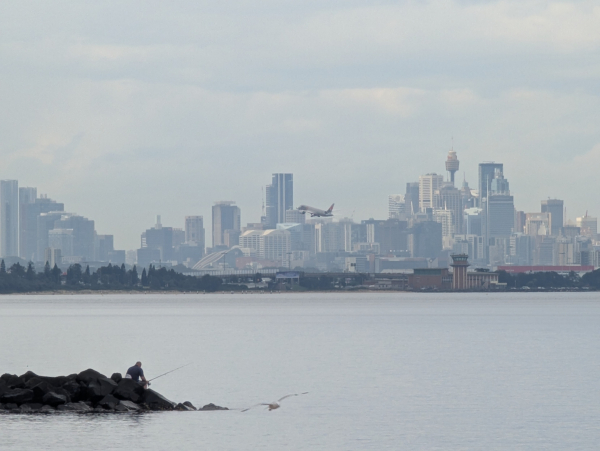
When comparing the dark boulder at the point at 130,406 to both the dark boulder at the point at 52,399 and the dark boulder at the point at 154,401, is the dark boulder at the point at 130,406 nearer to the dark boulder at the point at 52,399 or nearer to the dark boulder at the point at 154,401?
the dark boulder at the point at 154,401

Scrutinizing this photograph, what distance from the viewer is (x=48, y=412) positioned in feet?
162

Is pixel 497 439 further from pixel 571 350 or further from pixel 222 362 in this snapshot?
pixel 571 350

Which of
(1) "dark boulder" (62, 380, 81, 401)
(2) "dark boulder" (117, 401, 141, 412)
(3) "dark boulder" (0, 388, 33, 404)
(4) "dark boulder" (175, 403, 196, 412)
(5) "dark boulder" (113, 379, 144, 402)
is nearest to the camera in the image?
(2) "dark boulder" (117, 401, 141, 412)

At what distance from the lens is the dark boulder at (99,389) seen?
5044 cm

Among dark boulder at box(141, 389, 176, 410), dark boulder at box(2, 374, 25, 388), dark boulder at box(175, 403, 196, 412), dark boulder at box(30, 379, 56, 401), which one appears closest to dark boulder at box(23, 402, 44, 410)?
dark boulder at box(30, 379, 56, 401)

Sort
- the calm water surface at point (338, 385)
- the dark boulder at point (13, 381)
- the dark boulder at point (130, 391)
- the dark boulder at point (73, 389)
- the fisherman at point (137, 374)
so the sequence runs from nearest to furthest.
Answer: the calm water surface at point (338, 385)
the fisherman at point (137, 374)
the dark boulder at point (130, 391)
the dark boulder at point (73, 389)
the dark boulder at point (13, 381)

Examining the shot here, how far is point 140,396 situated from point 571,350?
152 ft

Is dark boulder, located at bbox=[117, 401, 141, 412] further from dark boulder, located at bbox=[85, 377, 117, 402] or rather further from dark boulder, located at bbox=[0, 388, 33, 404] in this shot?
dark boulder, located at bbox=[0, 388, 33, 404]

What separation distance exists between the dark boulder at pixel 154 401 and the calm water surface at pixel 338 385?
3.95ft

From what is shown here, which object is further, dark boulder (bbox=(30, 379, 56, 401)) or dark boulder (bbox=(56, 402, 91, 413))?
dark boulder (bbox=(30, 379, 56, 401))

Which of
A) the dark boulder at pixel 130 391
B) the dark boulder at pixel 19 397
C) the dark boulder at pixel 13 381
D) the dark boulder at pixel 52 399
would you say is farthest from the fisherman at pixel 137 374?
the dark boulder at pixel 13 381

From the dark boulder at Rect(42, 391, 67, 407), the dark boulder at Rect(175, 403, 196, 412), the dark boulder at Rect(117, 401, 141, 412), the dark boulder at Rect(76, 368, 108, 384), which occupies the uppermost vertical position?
the dark boulder at Rect(76, 368, 108, 384)

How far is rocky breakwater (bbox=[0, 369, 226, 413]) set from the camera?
4997 centimetres

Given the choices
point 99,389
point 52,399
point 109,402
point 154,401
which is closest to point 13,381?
point 52,399
